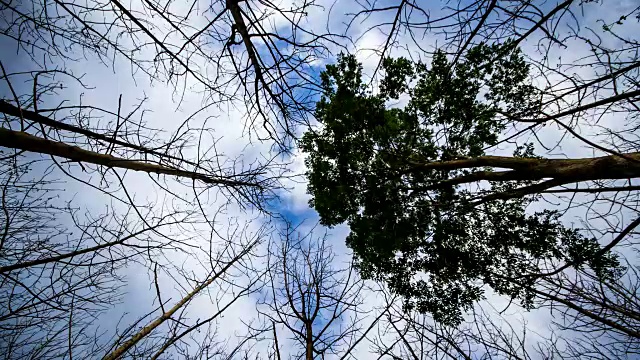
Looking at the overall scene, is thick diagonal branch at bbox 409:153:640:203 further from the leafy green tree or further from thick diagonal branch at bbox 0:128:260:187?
thick diagonal branch at bbox 0:128:260:187

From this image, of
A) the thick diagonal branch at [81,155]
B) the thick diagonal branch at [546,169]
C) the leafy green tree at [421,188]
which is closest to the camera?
the thick diagonal branch at [81,155]

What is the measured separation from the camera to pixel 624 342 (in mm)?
2646

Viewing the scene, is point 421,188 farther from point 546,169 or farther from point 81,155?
point 81,155

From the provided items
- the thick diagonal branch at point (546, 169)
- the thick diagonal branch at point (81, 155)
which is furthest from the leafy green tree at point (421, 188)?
the thick diagonal branch at point (81, 155)

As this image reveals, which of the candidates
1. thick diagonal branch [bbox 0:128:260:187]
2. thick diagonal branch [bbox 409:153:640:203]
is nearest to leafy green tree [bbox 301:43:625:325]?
thick diagonal branch [bbox 409:153:640:203]

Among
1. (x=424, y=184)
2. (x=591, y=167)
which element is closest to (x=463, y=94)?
(x=424, y=184)

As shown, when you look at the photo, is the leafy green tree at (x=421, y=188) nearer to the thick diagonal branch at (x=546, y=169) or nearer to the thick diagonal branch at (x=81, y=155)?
the thick diagonal branch at (x=546, y=169)

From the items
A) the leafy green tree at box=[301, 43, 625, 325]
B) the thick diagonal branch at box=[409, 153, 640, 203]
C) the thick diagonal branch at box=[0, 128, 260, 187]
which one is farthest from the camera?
the leafy green tree at box=[301, 43, 625, 325]

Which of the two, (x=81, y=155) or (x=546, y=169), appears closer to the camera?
(x=81, y=155)

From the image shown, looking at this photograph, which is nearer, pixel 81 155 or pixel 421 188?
pixel 81 155

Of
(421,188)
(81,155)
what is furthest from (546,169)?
(81,155)

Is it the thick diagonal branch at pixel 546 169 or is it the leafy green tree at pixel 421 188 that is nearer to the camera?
the thick diagonal branch at pixel 546 169

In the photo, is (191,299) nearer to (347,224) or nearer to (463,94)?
(347,224)

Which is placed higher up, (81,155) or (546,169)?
(81,155)
